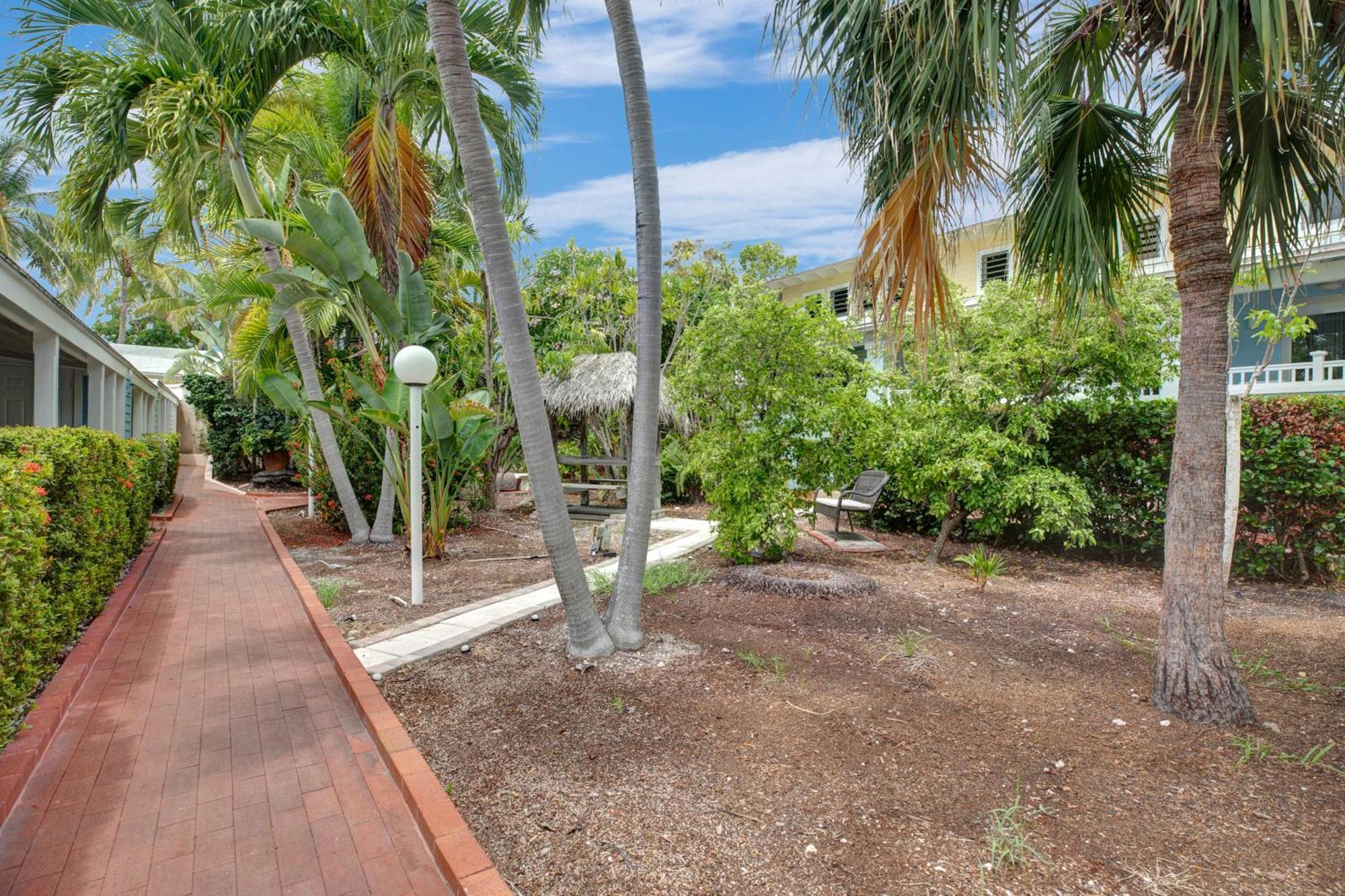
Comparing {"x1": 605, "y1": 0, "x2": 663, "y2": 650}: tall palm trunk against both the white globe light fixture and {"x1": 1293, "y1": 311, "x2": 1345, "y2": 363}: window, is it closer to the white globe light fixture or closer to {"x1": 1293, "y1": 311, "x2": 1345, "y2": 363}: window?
the white globe light fixture

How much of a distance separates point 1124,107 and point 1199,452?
2682 mm

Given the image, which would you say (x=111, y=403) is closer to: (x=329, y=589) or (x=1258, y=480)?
(x=329, y=589)

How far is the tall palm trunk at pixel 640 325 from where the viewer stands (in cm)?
485

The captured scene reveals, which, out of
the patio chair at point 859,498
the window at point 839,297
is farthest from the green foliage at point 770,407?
the window at point 839,297

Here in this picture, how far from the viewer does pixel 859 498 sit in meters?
10.3

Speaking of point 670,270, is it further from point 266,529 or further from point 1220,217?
point 1220,217

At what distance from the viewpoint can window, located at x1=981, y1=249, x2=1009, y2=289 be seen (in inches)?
659

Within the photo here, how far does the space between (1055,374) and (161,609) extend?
9.95m

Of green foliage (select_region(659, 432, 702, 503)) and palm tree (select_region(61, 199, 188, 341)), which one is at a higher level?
palm tree (select_region(61, 199, 188, 341))

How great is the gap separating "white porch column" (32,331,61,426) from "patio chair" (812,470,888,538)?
9.91 metres

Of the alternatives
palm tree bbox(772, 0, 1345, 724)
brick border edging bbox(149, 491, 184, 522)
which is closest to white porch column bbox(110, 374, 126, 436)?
brick border edging bbox(149, 491, 184, 522)

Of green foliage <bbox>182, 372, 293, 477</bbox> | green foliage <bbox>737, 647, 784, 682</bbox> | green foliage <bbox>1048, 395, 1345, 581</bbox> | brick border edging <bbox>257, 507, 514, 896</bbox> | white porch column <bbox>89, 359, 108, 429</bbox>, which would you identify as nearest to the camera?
brick border edging <bbox>257, 507, 514, 896</bbox>

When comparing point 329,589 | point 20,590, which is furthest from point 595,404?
point 20,590

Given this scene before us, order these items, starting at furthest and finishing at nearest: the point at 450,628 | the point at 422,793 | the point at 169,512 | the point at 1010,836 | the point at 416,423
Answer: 1. the point at 169,512
2. the point at 416,423
3. the point at 450,628
4. the point at 422,793
5. the point at 1010,836
